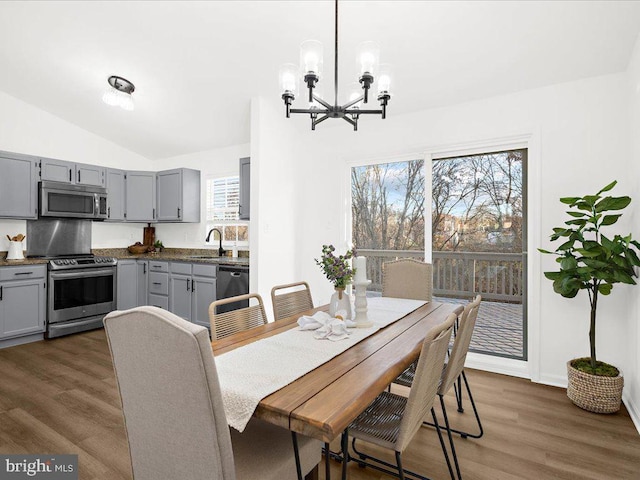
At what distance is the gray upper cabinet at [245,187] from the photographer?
13.7 ft

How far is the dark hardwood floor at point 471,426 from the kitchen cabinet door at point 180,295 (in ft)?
4.65

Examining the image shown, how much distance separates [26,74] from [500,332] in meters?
5.87

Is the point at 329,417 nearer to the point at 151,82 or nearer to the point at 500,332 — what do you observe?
the point at 500,332

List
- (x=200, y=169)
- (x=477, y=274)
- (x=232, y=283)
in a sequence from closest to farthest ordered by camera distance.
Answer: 1. (x=477, y=274)
2. (x=232, y=283)
3. (x=200, y=169)

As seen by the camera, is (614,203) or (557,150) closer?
(614,203)

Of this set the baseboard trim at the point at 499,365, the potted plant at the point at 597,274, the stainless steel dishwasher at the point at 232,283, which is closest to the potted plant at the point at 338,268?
the potted plant at the point at 597,274

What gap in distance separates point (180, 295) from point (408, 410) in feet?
13.0

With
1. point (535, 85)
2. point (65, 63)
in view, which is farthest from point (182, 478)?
point (65, 63)

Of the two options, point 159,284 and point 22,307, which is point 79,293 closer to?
point 22,307

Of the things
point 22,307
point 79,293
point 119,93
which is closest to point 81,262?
Result: point 79,293

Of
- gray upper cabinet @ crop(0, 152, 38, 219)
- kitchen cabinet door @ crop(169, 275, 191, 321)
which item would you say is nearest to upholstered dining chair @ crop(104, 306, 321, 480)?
kitchen cabinet door @ crop(169, 275, 191, 321)

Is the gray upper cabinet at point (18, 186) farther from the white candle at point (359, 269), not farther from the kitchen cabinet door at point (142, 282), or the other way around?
the white candle at point (359, 269)

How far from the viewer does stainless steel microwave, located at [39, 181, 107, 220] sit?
171 inches

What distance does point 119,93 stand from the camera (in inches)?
152
